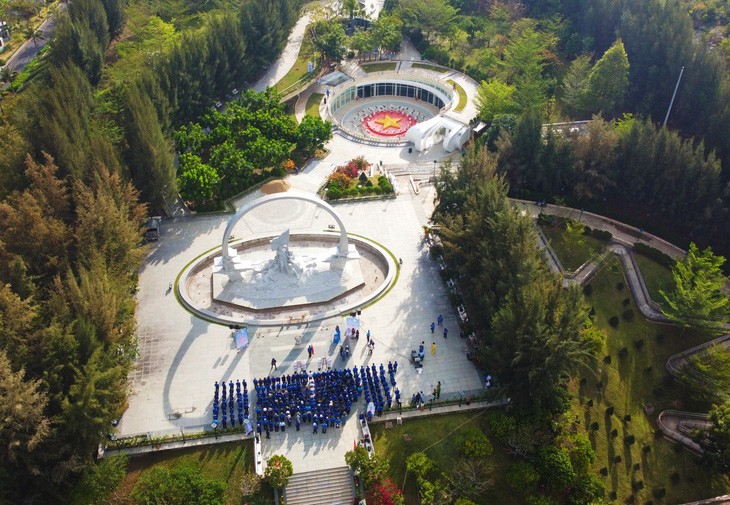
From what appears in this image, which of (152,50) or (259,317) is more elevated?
(152,50)

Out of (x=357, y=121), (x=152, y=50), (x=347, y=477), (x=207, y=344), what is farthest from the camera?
(x=357, y=121)

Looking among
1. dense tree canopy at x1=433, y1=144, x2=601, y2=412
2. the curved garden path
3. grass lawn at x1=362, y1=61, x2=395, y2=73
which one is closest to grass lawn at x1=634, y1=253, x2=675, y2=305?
the curved garden path

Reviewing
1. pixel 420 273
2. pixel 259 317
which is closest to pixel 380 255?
pixel 420 273

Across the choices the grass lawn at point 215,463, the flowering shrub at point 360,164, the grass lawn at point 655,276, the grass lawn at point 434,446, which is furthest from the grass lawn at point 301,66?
the grass lawn at point 434,446

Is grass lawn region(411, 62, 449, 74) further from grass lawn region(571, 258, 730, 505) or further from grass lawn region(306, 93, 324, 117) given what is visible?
grass lawn region(571, 258, 730, 505)

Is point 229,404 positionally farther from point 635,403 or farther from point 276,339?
point 635,403

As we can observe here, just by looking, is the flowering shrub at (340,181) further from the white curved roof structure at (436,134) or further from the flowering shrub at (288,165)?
the white curved roof structure at (436,134)

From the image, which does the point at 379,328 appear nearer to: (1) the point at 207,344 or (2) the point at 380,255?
(2) the point at 380,255

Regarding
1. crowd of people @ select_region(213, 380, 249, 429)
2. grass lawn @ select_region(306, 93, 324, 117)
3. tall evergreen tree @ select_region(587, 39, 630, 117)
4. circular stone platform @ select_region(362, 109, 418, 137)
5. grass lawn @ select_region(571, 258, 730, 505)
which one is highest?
tall evergreen tree @ select_region(587, 39, 630, 117)
